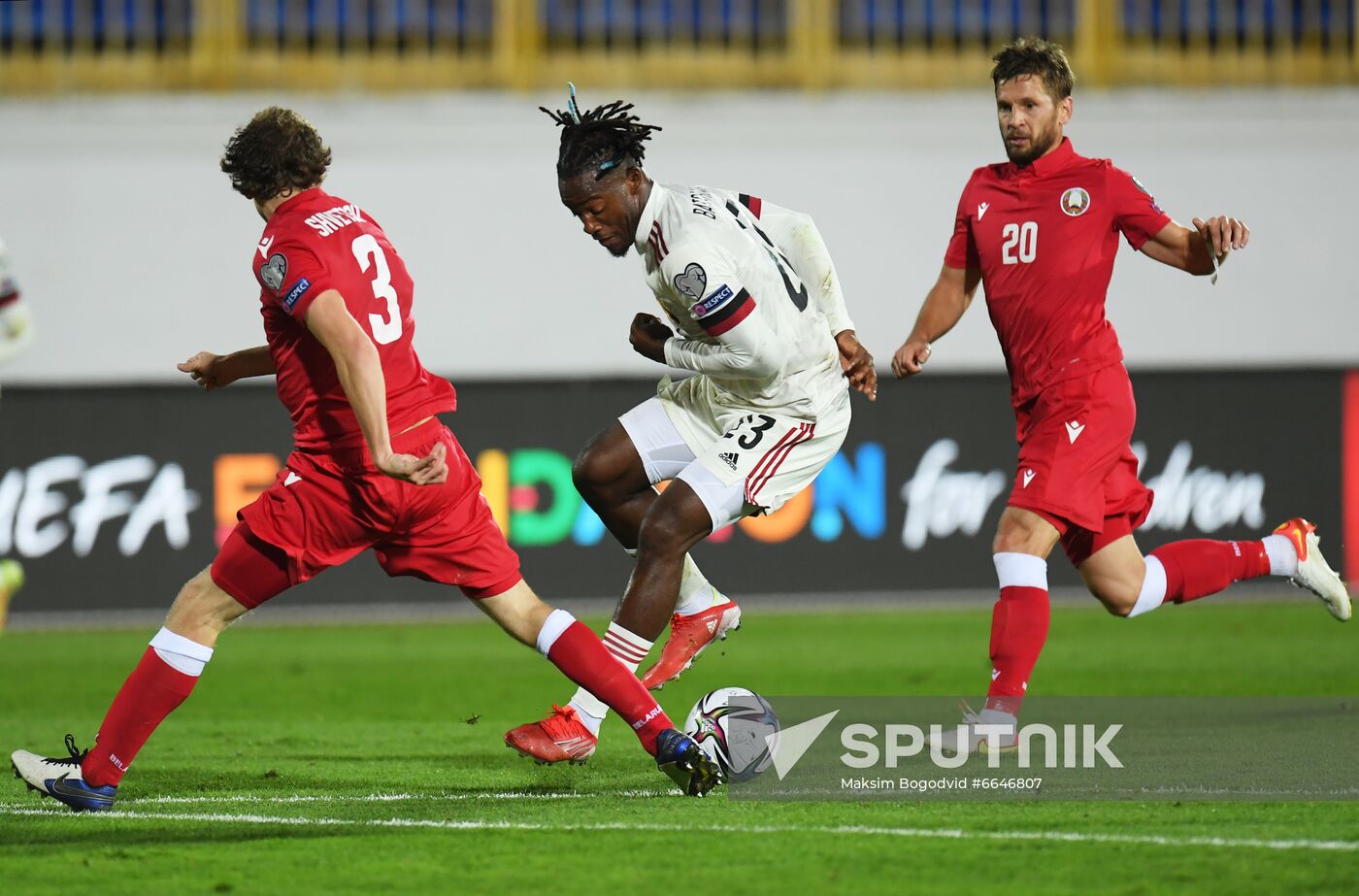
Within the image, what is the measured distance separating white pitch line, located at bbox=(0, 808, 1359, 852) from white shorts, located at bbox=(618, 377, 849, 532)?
1526mm

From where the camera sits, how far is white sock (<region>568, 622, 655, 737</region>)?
596 cm

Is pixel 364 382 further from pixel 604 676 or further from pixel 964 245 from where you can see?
pixel 964 245

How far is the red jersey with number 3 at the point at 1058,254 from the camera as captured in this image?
5973mm

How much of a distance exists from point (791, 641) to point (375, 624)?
3.96 metres

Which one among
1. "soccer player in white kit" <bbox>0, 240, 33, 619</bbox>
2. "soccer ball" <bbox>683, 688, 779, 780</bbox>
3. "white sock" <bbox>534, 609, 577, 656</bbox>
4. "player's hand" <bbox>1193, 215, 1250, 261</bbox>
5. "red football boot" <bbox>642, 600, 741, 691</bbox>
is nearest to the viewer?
"white sock" <bbox>534, 609, 577, 656</bbox>

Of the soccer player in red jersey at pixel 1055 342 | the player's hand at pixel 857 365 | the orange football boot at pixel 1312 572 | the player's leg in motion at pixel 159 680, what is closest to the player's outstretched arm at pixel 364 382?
the player's leg in motion at pixel 159 680

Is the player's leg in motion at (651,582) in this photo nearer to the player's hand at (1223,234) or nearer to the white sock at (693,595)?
the white sock at (693,595)

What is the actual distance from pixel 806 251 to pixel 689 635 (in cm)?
148

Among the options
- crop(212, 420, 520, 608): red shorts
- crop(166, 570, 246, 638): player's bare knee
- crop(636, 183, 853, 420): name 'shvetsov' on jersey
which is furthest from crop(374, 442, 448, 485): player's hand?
crop(636, 183, 853, 420): name 'shvetsov' on jersey

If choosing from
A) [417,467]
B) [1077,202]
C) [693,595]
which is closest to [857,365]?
[1077,202]

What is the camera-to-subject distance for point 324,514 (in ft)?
17.2

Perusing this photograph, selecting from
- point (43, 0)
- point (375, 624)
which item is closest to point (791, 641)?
point (375, 624)

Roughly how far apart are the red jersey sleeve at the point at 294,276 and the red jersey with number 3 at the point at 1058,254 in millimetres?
2389

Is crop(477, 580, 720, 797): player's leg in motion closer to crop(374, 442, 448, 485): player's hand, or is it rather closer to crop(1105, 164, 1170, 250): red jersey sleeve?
crop(374, 442, 448, 485): player's hand
